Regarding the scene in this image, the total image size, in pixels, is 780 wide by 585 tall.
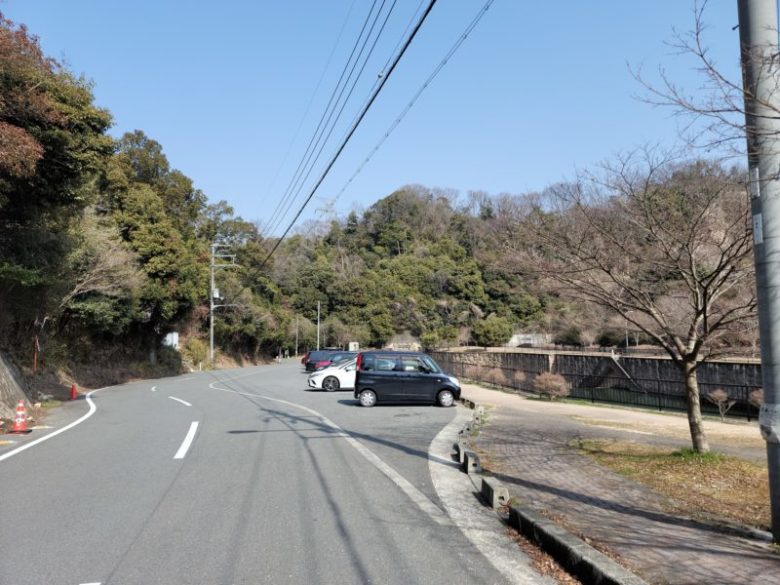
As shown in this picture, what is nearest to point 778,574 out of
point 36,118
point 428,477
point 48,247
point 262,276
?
point 428,477

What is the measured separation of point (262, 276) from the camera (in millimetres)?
71000

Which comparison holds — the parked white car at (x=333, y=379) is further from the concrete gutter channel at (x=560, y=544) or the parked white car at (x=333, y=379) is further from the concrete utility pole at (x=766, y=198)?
the concrete utility pole at (x=766, y=198)

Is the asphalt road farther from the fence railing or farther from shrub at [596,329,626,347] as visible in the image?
the fence railing

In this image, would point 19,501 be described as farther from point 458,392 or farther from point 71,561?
point 458,392

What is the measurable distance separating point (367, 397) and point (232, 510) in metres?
10.9

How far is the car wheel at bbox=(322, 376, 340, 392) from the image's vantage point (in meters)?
23.2

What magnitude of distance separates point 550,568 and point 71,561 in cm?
388

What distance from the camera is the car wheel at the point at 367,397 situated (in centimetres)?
1691

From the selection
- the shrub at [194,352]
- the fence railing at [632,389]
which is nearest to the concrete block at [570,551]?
the fence railing at [632,389]

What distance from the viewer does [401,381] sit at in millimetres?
17031

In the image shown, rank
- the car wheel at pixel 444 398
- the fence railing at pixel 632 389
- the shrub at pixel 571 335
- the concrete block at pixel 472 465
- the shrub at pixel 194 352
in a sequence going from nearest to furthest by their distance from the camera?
the concrete block at pixel 472 465
the shrub at pixel 571 335
the car wheel at pixel 444 398
the fence railing at pixel 632 389
the shrub at pixel 194 352

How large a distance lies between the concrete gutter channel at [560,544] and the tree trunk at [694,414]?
3429 mm

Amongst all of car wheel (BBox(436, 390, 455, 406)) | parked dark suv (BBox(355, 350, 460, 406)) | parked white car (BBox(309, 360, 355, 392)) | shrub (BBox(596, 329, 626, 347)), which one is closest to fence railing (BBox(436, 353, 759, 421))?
shrub (BBox(596, 329, 626, 347))

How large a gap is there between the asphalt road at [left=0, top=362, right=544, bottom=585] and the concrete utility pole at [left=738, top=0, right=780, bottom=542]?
2.68m
